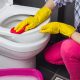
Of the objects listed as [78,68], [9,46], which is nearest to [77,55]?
[78,68]

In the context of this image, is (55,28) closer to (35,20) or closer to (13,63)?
(35,20)

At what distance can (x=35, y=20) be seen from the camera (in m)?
1.36

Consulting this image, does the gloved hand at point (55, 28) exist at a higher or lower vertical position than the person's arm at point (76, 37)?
higher

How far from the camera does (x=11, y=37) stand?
132 cm

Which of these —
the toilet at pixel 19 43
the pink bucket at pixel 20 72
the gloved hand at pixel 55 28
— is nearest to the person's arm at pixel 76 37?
the gloved hand at pixel 55 28

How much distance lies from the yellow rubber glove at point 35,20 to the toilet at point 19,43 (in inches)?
1.1

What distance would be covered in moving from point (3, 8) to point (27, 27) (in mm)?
340

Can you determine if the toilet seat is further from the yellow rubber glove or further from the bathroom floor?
the bathroom floor

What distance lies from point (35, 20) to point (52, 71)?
1.52 feet

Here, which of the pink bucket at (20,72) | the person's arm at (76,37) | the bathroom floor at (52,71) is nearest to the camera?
the person's arm at (76,37)

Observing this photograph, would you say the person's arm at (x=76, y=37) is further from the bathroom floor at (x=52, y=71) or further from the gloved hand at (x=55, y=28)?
the bathroom floor at (x=52, y=71)

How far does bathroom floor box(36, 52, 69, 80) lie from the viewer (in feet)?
5.11

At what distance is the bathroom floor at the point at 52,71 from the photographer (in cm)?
156

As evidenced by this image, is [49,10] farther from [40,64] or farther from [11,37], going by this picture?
[40,64]
